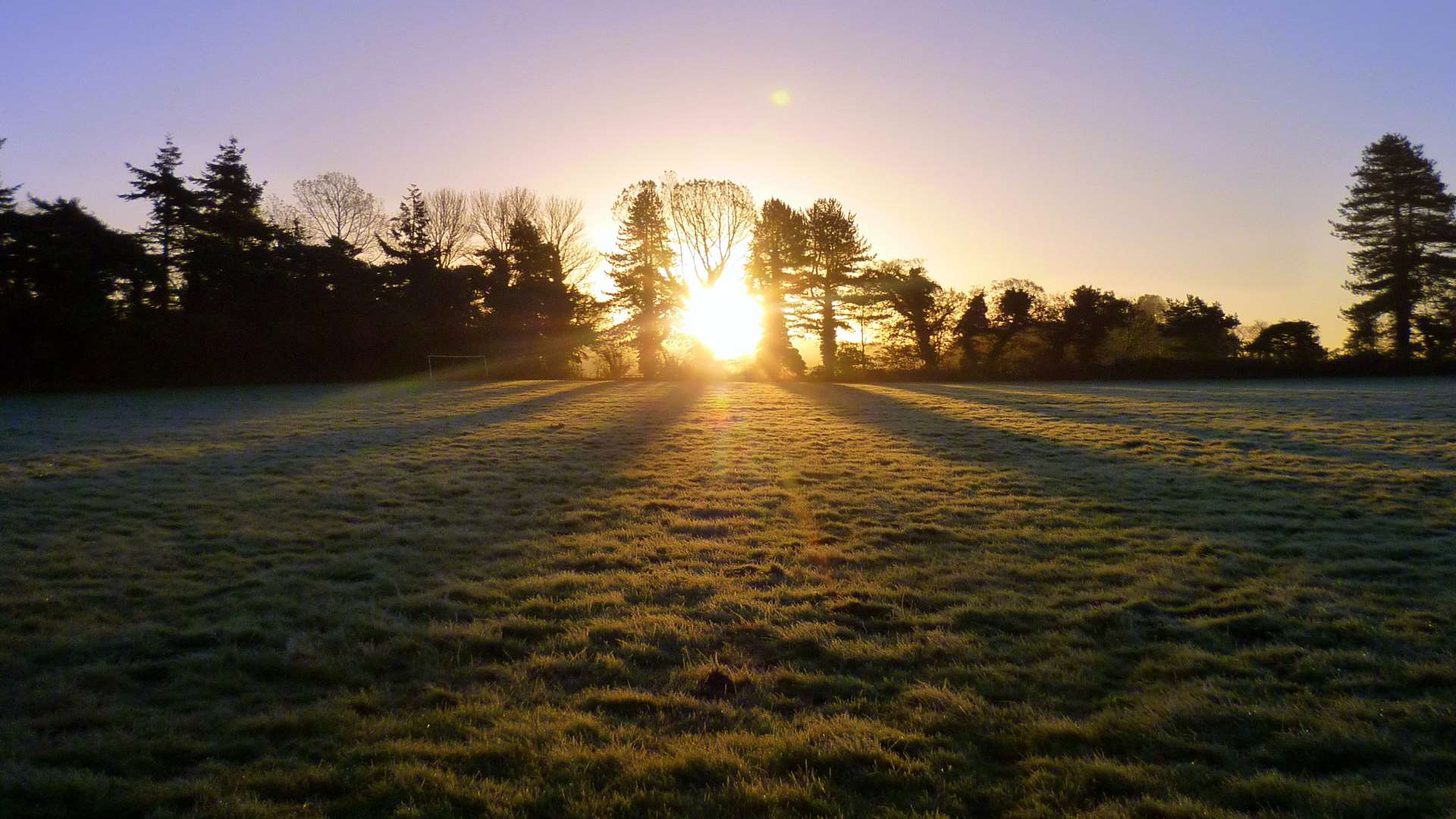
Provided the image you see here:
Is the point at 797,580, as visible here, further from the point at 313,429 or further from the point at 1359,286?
the point at 1359,286

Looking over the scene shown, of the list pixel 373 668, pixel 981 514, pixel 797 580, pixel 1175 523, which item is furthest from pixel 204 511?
pixel 1175 523

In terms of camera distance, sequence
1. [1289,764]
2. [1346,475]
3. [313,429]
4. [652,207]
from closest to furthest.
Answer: [1289,764], [1346,475], [313,429], [652,207]

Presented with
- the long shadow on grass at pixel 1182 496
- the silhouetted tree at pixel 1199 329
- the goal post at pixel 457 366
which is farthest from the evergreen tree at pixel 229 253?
the silhouetted tree at pixel 1199 329

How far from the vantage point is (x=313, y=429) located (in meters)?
19.7

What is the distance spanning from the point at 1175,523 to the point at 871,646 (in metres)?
5.79

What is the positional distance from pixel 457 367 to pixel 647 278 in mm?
13310

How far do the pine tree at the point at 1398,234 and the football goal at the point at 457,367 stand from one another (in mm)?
59856

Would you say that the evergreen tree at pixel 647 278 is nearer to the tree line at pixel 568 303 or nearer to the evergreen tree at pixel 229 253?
the tree line at pixel 568 303

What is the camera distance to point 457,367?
48188mm

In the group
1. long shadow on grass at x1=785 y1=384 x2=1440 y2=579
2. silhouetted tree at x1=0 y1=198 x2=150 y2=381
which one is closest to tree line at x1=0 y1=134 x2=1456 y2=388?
silhouetted tree at x1=0 y1=198 x2=150 y2=381

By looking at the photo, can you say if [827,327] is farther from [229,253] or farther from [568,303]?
[229,253]

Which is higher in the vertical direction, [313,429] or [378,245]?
[378,245]

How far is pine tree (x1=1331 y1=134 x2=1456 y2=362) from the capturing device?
54.1m

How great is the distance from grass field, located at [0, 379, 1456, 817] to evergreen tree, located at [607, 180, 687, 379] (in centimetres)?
3920
